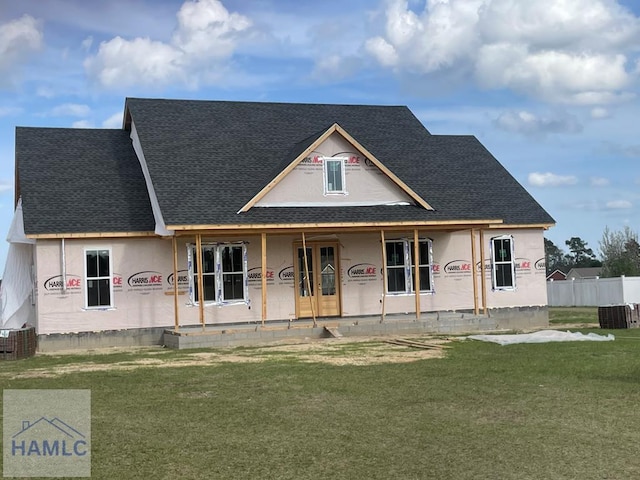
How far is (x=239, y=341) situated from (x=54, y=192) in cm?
670

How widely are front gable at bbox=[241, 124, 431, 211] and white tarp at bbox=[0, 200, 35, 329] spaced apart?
289 inches

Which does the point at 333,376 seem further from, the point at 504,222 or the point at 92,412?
the point at 504,222

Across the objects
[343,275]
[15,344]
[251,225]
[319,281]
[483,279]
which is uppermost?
[251,225]

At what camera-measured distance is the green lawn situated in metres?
7.29

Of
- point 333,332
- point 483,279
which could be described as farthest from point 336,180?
point 483,279

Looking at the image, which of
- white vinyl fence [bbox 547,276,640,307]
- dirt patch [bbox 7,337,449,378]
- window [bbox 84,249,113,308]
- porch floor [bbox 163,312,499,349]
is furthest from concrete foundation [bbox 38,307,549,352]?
white vinyl fence [bbox 547,276,640,307]

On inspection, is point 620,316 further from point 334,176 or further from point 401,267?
point 334,176

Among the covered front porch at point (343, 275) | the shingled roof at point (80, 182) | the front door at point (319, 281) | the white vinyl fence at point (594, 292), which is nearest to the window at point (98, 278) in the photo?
the shingled roof at point (80, 182)

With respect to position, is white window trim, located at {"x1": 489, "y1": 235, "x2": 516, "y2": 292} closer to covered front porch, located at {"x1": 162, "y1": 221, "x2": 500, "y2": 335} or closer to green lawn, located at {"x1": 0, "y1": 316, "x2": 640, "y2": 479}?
covered front porch, located at {"x1": 162, "y1": 221, "x2": 500, "y2": 335}

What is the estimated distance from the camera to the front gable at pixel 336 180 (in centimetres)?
2186

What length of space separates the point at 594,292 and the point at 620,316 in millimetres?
17160

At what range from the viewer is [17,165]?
23.4 metres

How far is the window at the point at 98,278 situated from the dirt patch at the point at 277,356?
215 centimetres

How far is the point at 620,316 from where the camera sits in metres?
21.7
